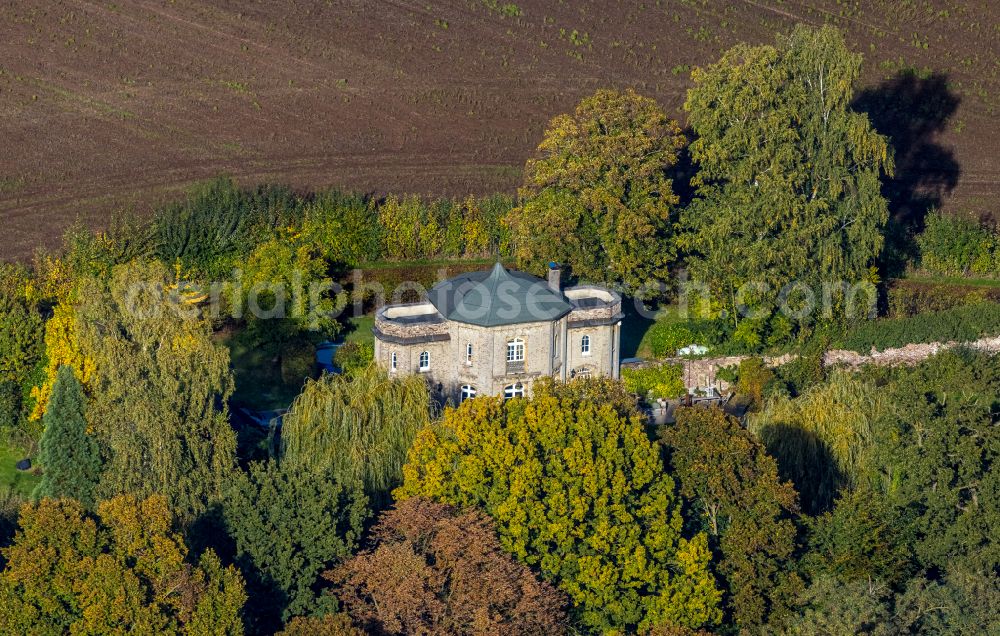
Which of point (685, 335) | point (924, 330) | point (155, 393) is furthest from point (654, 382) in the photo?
point (155, 393)

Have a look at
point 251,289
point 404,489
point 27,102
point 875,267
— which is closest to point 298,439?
point 404,489

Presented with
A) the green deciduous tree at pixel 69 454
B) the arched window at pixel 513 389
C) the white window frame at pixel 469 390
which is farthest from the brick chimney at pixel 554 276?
the green deciduous tree at pixel 69 454

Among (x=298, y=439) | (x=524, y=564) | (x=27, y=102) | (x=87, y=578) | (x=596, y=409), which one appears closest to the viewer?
(x=87, y=578)

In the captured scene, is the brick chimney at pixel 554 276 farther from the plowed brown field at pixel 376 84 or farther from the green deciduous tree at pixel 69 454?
the plowed brown field at pixel 376 84

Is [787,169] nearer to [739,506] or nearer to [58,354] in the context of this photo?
[739,506]

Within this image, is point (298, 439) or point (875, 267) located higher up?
point (875, 267)

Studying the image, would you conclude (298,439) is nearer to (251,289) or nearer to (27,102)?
(251,289)
